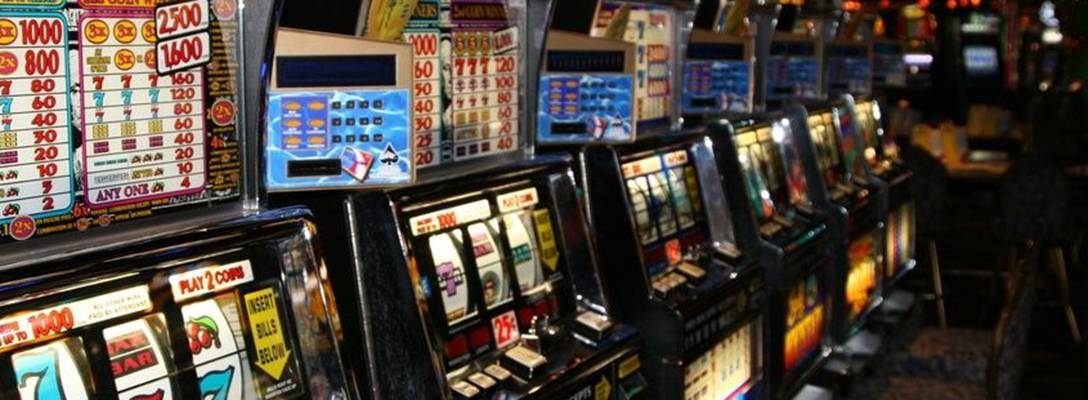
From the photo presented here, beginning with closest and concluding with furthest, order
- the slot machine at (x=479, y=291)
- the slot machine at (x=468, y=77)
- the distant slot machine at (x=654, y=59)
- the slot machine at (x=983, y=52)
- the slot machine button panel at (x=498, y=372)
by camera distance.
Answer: the slot machine at (x=479, y=291) < the slot machine button panel at (x=498, y=372) < the slot machine at (x=468, y=77) < the distant slot machine at (x=654, y=59) < the slot machine at (x=983, y=52)

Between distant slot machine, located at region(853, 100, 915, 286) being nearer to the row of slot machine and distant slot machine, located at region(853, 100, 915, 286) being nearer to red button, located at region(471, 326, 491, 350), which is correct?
the row of slot machine

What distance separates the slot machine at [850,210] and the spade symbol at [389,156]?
12.2 feet

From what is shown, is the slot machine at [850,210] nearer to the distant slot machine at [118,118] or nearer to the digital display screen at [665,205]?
the digital display screen at [665,205]

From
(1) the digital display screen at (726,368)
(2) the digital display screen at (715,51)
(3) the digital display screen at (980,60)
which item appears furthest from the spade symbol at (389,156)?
(3) the digital display screen at (980,60)

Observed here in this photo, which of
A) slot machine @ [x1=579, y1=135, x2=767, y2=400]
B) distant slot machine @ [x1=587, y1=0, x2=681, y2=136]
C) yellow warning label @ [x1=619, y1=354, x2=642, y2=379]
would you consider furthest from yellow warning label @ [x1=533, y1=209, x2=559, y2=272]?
distant slot machine @ [x1=587, y1=0, x2=681, y2=136]

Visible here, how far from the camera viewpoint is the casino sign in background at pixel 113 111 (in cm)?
194

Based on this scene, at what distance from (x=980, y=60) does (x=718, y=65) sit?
51.0ft

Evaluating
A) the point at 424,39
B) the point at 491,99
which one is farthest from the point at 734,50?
the point at 424,39

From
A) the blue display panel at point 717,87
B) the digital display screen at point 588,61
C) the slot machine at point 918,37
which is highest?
the slot machine at point 918,37

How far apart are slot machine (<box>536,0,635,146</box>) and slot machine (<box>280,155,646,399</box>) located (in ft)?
1.22

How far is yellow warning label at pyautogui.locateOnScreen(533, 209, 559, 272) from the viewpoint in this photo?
10.9 feet

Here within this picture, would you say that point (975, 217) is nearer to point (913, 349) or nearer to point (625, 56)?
point (913, 349)

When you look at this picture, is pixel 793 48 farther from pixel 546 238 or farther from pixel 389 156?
pixel 389 156

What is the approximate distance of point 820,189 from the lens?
19.8 ft
